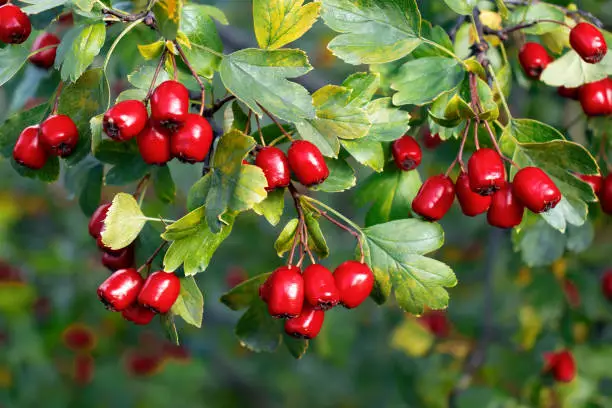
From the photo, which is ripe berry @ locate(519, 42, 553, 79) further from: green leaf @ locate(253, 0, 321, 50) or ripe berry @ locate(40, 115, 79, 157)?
ripe berry @ locate(40, 115, 79, 157)

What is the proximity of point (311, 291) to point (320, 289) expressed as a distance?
2 cm

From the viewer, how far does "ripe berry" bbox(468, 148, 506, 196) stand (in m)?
1.18

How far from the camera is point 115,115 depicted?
1.08m

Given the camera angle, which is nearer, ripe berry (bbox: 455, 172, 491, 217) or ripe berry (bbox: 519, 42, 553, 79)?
ripe berry (bbox: 455, 172, 491, 217)

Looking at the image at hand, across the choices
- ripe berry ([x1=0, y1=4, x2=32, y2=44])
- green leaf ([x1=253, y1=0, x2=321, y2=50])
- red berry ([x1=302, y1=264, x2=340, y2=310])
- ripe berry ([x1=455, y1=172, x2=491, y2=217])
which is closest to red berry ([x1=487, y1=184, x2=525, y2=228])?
ripe berry ([x1=455, y1=172, x2=491, y2=217])

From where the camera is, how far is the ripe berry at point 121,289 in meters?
1.19

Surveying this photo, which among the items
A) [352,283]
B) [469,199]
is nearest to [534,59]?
[469,199]

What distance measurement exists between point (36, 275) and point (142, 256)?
2592mm

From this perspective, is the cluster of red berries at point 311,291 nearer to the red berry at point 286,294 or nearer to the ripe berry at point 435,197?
the red berry at point 286,294

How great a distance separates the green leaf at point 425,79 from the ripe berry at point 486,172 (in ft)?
0.53

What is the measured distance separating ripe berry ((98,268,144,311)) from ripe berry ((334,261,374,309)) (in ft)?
1.16

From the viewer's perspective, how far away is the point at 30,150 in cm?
128

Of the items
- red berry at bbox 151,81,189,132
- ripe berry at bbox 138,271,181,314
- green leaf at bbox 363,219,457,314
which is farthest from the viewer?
green leaf at bbox 363,219,457,314

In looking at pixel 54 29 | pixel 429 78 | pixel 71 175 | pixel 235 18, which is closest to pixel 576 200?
pixel 429 78
